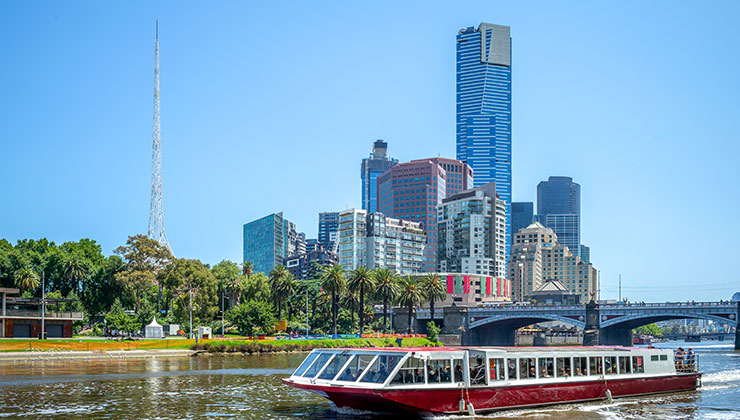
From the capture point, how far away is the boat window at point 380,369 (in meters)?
36.6

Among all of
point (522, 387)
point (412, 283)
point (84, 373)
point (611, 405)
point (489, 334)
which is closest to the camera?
point (522, 387)

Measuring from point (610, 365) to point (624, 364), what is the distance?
151 centimetres

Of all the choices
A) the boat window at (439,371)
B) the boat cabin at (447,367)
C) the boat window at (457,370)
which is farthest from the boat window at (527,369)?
the boat window at (439,371)

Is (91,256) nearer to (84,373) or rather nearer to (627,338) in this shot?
(84,373)

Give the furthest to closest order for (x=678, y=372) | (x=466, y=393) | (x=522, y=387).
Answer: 1. (x=678, y=372)
2. (x=522, y=387)
3. (x=466, y=393)

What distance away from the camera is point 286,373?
6575 centimetres

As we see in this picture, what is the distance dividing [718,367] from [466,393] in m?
53.8

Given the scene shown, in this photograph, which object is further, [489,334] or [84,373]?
[489,334]

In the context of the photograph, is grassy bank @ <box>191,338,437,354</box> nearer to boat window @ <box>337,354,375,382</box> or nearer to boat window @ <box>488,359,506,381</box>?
boat window @ <box>337,354,375,382</box>

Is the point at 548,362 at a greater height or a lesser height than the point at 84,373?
greater

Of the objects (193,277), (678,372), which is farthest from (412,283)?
(678,372)

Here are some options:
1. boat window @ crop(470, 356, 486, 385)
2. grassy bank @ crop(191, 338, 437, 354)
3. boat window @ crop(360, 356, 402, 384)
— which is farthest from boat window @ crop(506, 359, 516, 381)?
grassy bank @ crop(191, 338, 437, 354)

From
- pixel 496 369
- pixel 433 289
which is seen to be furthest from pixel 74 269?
pixel 496 369

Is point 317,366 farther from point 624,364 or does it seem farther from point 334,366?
point 624,364
